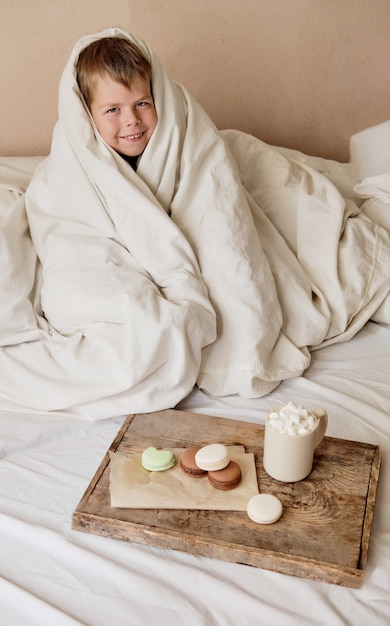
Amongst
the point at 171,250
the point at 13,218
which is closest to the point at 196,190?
the point at 171,250

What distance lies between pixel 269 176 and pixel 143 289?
19.0 inches

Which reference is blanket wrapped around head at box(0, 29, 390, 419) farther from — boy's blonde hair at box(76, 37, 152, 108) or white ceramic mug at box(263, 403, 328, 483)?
white ceramic mug at box(263, 403, 328, 483)

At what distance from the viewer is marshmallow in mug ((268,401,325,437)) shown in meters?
1.01

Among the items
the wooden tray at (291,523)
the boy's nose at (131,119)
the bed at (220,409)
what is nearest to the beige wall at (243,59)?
the bed at (220,409)

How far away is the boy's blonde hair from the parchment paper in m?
0.70

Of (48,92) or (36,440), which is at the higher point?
(48,92)

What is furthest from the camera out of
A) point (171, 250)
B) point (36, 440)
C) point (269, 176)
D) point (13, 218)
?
point (269, 176)

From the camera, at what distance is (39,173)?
1476mm

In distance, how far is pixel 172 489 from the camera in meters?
1.03

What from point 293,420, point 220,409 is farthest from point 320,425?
point 220,409

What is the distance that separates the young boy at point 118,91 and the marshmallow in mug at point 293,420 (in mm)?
626

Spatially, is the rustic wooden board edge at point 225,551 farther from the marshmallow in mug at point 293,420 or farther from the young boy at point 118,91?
the young boy at point 118,91

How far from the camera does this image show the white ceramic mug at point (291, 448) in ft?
3.30

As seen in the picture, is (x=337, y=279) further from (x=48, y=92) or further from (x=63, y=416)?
(x=48, y=92)
